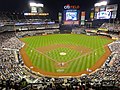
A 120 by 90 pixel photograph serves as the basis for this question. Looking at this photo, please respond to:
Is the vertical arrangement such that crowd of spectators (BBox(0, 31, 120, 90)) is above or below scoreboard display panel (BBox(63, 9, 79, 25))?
below

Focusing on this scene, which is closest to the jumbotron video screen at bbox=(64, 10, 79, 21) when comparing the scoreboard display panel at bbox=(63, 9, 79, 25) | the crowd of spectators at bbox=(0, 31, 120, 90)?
the scoreboard display panel at bbox=(63, 9, 79, 25)

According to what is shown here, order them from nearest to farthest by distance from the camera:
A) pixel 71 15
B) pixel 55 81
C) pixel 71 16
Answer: pixel 55 81
pixel 71 15
pixel 71 16

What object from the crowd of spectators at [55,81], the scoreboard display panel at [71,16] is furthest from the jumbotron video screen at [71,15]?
the crowd of spectators at [55,81]

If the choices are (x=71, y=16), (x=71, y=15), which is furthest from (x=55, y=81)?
(x=71, y=16)

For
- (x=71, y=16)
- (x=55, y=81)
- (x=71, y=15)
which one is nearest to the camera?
(x=55, y=81)

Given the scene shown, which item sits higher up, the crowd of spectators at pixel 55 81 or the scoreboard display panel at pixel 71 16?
the scoreboard display panel at pixel 71 16

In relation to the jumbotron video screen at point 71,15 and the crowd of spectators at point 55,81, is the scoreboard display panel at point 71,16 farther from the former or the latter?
the crowd of spectators at point 55,81

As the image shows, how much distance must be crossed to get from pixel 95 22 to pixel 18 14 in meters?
43.1

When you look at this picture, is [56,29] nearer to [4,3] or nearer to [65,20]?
[65,20]

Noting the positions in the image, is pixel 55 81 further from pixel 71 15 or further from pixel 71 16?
pixel 71 16

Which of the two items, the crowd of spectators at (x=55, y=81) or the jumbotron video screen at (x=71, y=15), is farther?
the jumbotron video screen at (x=71, y=15)

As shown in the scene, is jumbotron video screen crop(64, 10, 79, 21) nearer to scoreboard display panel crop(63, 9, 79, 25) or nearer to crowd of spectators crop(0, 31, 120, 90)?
scoreboard display panel crop(63, 9, 79, 25)

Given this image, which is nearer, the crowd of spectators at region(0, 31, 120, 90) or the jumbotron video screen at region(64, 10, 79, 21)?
the crowd of spectators at region(0, 31, 120, 90)

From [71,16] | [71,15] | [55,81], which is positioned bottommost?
[55,81]
